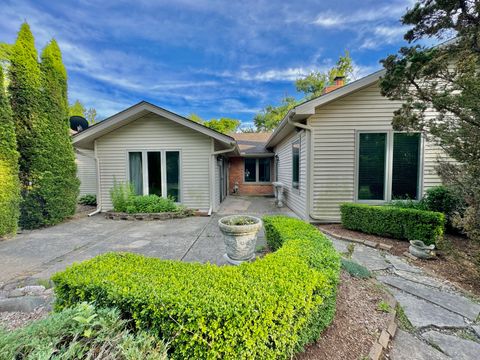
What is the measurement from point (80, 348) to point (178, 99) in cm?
2413

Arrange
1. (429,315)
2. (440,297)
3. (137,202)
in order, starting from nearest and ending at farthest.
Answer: (429,315) < (440,297) < (137,202)

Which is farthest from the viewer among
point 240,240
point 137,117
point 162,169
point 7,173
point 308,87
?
point 308,87

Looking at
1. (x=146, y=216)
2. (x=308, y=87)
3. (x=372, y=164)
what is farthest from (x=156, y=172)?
(x=308, y=87)

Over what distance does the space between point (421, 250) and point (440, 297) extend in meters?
1.42

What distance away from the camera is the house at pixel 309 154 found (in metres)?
5.86

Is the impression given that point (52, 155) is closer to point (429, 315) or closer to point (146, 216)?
point (146, 216)

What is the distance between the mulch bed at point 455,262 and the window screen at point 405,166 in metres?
1.54

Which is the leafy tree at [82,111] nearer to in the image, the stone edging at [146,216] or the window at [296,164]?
the stone edging at [146,216]

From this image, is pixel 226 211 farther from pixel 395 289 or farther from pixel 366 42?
pixel 366 42

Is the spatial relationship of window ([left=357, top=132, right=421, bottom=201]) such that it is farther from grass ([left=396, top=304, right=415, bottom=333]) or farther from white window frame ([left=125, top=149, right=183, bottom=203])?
white window frame ([left=125, top=149, right=183, bottom=203])

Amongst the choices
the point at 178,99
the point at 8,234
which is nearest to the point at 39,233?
the point at 8,234

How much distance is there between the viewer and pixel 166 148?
8.03 m

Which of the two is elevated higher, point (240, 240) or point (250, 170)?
point (250, 170)

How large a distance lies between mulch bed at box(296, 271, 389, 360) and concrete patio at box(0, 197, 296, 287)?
77.8 inches
